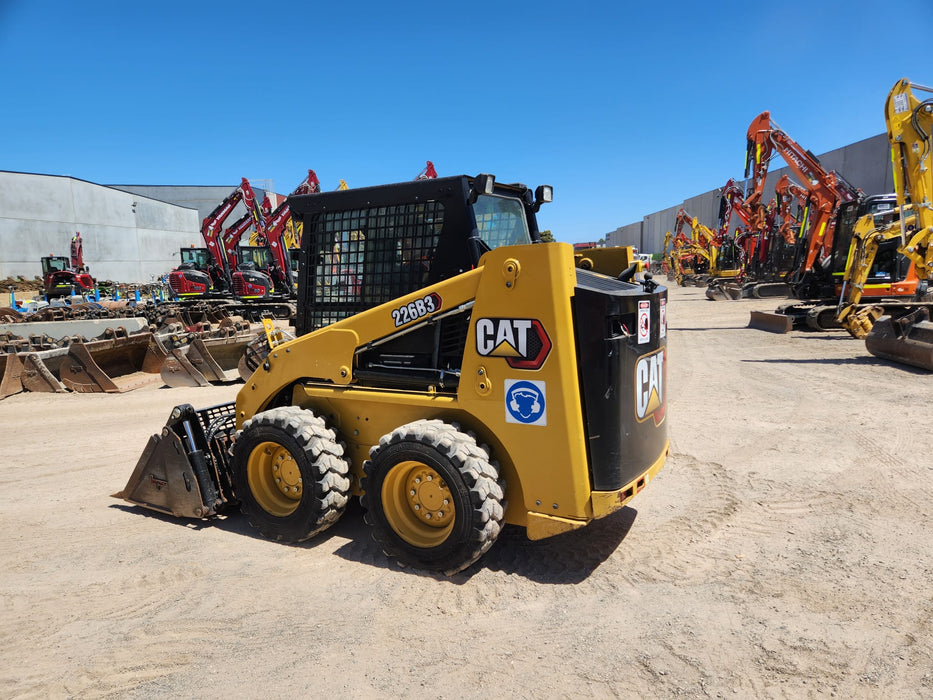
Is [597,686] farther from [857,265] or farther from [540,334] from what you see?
[857,265]

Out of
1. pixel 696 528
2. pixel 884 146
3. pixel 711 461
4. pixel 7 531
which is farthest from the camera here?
pixel 884 146

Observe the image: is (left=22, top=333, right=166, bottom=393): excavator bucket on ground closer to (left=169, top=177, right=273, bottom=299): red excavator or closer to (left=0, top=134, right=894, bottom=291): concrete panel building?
(left=169, top=177, right=273, bottom=299): red excavator

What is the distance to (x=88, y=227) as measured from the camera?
43.9 m

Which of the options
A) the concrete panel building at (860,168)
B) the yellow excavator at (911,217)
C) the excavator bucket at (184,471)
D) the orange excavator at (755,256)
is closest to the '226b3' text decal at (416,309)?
the excavator bucket at (184,471)

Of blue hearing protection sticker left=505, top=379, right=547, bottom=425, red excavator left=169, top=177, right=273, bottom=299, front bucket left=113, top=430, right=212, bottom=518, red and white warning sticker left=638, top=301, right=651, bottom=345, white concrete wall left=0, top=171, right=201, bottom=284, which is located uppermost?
white concrete wall left=0, top=171, right=201, bottom=284

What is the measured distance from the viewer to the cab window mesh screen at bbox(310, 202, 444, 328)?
3.79 metres

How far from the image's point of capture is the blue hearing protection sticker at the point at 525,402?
305 centimetres

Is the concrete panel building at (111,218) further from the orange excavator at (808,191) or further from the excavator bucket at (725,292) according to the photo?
the orange excavator at (808,191)

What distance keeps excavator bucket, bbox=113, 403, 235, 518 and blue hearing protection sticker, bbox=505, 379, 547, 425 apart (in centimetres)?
224

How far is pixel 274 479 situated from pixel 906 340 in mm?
9117

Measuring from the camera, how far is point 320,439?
12.0 ft

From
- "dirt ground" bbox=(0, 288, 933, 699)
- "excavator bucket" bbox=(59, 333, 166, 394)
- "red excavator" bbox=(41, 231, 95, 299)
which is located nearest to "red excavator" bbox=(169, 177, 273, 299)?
"excavator bucket" bbox=(59, 333, 166, 394)

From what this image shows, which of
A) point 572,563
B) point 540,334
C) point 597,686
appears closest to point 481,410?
point 540,334

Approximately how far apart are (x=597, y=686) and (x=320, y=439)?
2.07 metres
